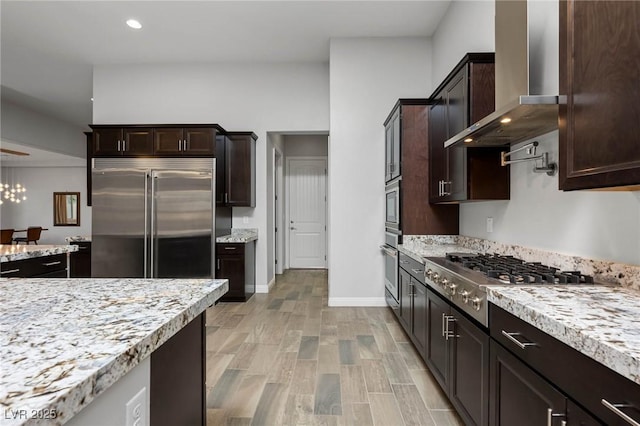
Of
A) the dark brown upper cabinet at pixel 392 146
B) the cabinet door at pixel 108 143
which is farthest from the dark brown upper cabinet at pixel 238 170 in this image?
the dark brown upper cabinet at pixel 392 146

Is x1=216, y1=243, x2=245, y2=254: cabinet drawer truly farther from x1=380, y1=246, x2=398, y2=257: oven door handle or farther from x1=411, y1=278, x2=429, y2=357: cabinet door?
x1=411, y1=278, x2=429, y2=357: cabinet door

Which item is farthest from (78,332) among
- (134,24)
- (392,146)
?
(134,24)

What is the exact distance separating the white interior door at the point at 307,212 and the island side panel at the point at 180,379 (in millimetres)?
5944

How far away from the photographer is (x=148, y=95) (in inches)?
208

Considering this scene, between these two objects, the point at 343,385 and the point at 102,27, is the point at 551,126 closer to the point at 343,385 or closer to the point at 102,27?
the point at 343,385

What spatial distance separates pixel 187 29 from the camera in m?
4.33

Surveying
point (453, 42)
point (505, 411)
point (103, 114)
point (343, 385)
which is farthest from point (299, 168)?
point (505, 411)

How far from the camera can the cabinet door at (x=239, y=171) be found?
16.3 feet

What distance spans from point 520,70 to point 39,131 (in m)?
9.51

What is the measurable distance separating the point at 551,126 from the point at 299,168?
5.66 metres

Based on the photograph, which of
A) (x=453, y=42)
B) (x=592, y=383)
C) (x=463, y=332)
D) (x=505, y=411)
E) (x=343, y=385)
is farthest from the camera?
(x=453, y=42)

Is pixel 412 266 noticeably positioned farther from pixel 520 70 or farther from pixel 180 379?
pixel 180 379

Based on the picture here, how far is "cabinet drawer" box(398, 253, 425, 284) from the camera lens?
8.66ft

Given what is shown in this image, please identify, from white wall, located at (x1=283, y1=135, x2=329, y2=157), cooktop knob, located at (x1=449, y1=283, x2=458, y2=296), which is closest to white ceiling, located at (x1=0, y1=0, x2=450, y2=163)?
white wall, located at (x1=283, y1=135, x2=329, y2=157)
